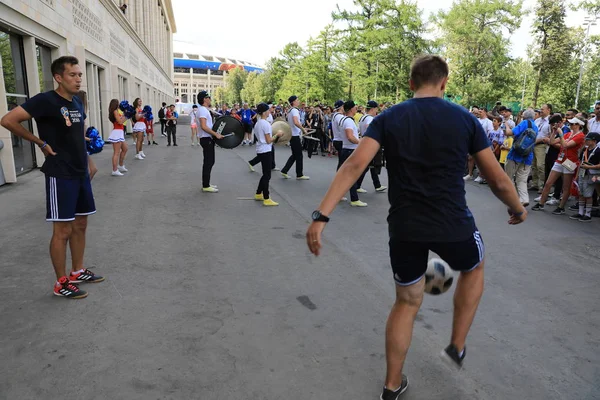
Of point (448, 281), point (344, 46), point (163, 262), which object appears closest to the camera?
point (448, 281)

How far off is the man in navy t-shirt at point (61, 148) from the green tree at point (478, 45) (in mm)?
39478

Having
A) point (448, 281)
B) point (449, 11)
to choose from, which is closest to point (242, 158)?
point (448, 281)

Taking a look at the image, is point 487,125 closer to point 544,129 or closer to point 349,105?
point 544,129

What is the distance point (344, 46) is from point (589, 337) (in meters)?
36.7

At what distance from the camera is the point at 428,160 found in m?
2.39

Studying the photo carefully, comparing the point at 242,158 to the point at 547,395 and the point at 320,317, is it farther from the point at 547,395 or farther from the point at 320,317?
the point at 547,395

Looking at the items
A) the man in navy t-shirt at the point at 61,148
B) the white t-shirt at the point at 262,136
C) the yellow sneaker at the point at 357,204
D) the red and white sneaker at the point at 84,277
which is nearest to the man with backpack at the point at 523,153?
the yellow sneaker at the point at 357,204

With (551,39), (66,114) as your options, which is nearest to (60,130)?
(66,114)

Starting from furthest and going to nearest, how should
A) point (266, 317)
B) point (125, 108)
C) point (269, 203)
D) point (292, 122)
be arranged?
point (292, 122), point (125, 108), point (269, 203), point (266, 317)

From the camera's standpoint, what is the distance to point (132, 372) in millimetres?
2807

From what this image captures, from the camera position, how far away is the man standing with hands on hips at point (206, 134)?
8.67 metres

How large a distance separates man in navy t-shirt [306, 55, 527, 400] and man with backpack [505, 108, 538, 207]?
22.4 ft

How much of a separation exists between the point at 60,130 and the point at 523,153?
798cm

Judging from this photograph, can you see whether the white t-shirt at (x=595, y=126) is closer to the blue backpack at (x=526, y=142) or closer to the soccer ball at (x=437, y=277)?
the blue backpack at (x=526, y=142)
